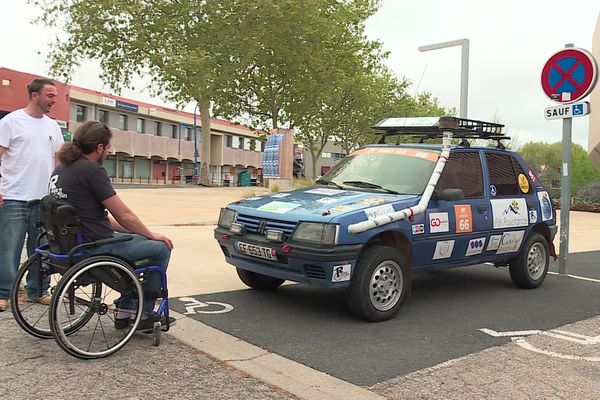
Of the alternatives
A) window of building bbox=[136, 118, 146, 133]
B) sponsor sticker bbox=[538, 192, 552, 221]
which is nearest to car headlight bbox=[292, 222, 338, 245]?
sponsor sticker bbox=[538, 192, 552, 221]

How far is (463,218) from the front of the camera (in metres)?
5.82

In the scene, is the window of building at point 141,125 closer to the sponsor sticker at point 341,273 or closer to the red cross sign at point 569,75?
the red cross sign at point 569,75

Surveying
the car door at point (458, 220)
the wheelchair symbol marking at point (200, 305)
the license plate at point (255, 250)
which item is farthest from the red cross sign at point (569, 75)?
the wheelchair symbol marking at point (200, 305)

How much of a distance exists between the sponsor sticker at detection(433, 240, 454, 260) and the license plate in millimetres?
1746

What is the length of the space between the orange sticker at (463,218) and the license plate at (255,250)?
6.81 feet

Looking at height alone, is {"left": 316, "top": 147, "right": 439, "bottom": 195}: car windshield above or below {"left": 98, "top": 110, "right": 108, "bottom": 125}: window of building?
below

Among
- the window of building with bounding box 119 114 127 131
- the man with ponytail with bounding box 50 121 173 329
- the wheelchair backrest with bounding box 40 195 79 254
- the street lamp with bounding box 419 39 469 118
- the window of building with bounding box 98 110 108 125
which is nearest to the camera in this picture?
the wheelchair backrest with bounding box 40 195 79 254

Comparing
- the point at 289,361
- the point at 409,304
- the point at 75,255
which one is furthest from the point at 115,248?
the point at 409,304

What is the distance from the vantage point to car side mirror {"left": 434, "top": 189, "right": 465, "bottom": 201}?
5426 millimetres

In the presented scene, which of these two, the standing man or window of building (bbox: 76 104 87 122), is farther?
window of building (bbox: 76 104 87 122)

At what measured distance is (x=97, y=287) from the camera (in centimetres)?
390

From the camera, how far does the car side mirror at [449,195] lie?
214 inches

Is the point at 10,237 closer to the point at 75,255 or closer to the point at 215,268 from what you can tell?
the point at 75,255

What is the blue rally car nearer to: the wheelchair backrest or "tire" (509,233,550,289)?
"tire" (509,233,550,289)
